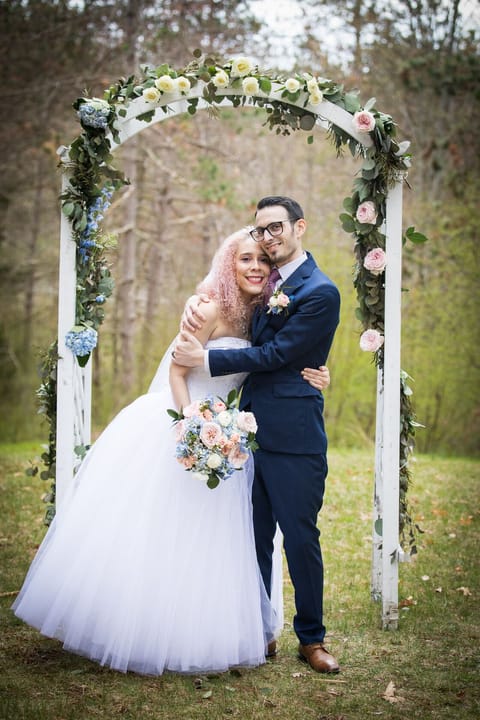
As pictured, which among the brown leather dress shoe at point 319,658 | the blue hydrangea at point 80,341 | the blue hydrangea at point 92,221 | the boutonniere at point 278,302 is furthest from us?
the blue hydrangea at point 92,221

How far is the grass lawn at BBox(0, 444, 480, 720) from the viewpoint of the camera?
308 cm

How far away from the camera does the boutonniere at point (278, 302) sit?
3.37 meters

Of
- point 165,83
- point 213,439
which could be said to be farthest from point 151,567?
point 165,83

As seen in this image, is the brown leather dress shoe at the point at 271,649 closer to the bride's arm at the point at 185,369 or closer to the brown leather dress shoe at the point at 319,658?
the brown leather dress shoe at the point at 319,658

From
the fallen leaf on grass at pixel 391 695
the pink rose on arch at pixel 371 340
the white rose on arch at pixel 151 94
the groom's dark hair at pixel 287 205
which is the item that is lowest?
the fallen leaf on grass at pixel 391 695

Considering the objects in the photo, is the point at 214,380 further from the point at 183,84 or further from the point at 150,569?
the point at 183,84

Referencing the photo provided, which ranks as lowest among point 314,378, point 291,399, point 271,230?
point 291,399

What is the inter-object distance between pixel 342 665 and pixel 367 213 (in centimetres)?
231

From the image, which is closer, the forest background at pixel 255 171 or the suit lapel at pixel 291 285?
the suit lapel at pixel 291 285

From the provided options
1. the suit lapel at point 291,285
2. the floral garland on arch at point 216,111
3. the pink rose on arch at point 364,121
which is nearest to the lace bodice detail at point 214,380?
the suit lapel at point 291,285

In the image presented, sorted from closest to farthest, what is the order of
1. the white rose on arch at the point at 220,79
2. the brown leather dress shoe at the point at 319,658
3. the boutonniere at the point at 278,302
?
the boutonniere at the point at 278,302
the brown leather dress shoe at the point at 319,658
the white rose on arch at the point at 220,79

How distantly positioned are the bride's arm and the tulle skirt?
0.50 feet

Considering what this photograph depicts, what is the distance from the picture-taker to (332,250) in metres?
10.7

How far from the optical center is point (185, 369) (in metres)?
3.61
